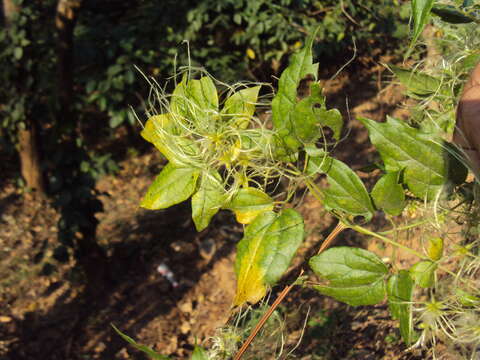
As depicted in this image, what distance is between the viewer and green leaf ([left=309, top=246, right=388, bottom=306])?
24.6 inches

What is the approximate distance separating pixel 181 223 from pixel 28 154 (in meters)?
1.18

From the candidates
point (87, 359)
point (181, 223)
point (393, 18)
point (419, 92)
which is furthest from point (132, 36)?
point (419, 92)

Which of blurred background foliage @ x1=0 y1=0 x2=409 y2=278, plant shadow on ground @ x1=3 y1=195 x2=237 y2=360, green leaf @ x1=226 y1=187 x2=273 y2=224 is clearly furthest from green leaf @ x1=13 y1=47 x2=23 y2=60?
green leaf @ x1=226 y1=187 x2=273 y2=224

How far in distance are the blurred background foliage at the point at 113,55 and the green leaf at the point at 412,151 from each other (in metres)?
1.69

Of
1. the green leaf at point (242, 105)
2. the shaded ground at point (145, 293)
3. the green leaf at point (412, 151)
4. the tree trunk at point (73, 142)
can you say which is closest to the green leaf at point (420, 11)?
the green leaf at point (412, 151)

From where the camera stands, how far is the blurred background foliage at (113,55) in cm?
266

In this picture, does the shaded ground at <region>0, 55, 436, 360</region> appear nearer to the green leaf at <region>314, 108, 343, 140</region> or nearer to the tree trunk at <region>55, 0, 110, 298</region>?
the tree trunk at <region>55, 0, 110, 298</region>

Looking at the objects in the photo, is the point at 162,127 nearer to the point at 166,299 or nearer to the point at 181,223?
the point at 166,299

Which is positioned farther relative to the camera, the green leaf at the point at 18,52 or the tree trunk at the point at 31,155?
the tree trunk at the point at 31,155

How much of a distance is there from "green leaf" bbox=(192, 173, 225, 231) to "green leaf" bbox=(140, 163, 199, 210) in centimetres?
1

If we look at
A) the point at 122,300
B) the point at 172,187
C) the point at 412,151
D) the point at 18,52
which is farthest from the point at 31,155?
the point at 412,151

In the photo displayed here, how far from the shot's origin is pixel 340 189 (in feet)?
2.05

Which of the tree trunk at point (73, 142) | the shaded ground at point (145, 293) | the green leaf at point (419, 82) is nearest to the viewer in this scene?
the green leaf at point (419, 82)

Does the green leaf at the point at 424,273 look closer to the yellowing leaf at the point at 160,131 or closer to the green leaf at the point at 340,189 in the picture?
the green leaf at the point at 340,189
